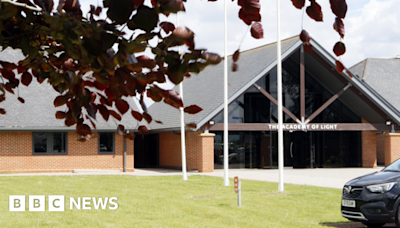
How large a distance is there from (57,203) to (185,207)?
348 cm

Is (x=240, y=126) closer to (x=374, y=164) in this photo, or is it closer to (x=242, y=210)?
(x=374, y=164)

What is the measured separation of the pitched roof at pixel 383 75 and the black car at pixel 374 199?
23984 mm

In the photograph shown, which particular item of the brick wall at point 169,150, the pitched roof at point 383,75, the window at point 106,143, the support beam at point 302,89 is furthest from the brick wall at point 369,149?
the window at point 106,143

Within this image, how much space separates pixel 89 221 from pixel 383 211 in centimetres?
581

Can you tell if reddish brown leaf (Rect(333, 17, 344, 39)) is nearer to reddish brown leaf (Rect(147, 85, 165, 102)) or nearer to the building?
reddish brown leaf (Rect(147, 85, 165, 102))

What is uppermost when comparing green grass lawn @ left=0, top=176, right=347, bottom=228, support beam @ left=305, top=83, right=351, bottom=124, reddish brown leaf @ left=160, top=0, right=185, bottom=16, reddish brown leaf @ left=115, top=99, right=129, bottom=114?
support beam @ left=305, top=83, right=351, bottom=124

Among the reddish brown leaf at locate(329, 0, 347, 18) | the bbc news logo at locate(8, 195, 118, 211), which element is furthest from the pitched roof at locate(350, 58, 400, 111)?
the reddish brown leaf at locate(329, 0, 347, 18)

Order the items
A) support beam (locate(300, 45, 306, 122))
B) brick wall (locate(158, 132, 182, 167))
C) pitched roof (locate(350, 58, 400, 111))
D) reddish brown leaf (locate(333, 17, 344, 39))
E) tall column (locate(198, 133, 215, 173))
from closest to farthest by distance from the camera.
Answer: reddish brown leaf (locate(333, 17, 344, 39)), tall column (locate(198, 133, 215, 173)), support beam (locate(300, 45, 306, 122)), brick wall (locate(158, 132, 182, 167)), pitched roof (locate(350, 58, 400, 111))

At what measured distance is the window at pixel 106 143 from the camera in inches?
1059

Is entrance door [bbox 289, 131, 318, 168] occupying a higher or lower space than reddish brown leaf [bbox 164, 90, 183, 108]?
lower

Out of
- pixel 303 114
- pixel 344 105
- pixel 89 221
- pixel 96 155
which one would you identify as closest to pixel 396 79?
pixel 344 105

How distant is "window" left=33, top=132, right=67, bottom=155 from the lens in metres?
26.1

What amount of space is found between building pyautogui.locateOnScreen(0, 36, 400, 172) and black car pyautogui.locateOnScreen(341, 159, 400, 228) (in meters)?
15.5

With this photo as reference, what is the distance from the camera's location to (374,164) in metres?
30.6
